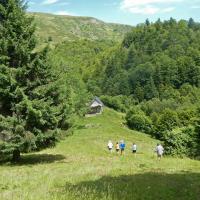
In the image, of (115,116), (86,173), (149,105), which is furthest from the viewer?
(149,105)

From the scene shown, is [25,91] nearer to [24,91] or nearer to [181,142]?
[24,91]

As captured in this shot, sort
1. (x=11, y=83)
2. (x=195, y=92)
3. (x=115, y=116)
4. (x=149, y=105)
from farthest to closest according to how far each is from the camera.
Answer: (x=195, y=92) < (x=149, y=105) < (x=115, y=116) < (x=11, y=83)

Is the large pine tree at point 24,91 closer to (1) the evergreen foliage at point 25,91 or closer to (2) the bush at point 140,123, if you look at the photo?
(1) the evergreen foliage at point 25,91

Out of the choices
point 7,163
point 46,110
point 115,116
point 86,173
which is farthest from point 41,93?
point 115,116

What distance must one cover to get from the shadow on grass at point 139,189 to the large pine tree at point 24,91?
9661mm

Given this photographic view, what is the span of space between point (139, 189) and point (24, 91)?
50.7ft

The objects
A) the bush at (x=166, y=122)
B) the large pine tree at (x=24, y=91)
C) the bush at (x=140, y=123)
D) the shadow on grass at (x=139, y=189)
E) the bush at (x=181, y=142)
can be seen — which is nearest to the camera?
the shadow on grass at (x=139, y=189)

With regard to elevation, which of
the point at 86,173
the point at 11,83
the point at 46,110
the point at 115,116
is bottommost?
the point at 115,116

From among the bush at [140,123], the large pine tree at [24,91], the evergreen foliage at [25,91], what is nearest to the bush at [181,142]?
the evergreen foliage at [25,91]

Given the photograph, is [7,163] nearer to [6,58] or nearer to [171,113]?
[6,58]

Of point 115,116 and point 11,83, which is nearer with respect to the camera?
point 11,83

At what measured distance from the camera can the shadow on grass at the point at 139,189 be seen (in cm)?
1462

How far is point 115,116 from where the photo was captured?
152625 mm

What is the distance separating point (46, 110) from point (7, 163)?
5410 millimetres
